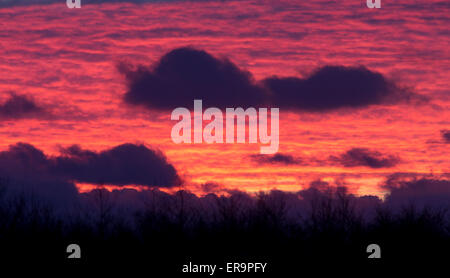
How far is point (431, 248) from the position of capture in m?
68.6

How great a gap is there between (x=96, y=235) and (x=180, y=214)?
7.15 meters
